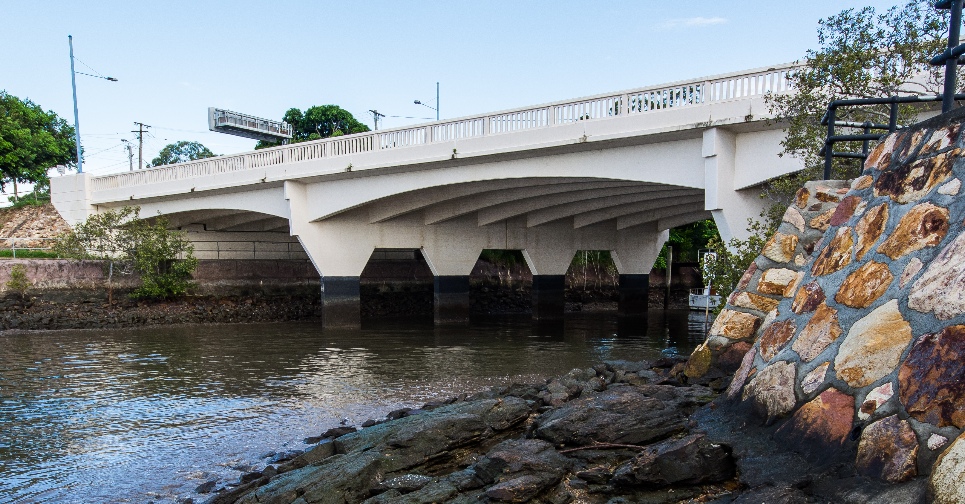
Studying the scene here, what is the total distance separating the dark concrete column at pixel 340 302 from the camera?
27.4 meters

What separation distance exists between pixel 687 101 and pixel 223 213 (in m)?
22.6

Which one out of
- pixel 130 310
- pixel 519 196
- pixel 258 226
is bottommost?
pixel 130 310

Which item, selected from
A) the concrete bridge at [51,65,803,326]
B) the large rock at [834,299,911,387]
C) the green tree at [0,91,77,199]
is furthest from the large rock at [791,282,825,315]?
the green tree at [0,91,77,199]

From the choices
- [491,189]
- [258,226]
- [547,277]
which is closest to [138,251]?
[258,226]

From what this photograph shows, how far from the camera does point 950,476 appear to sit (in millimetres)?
3705

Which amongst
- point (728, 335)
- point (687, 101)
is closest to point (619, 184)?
point (687, 101)

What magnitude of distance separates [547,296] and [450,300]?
453 centimetres

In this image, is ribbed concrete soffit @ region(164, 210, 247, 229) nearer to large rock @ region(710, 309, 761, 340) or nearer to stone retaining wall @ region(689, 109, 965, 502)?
large rock @ region(710, 309, 761, 340)

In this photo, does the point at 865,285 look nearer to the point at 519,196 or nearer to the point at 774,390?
the point at 774,390

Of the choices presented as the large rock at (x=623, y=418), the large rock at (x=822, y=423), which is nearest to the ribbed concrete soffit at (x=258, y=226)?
the large rock at (x=623, y=418)

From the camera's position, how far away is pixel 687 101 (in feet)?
55.0

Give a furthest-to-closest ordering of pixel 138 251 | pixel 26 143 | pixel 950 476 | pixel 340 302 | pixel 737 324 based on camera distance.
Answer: pixel 26 143 < pixel 138 251 < pixel 340 302 < pixel 737 324 < pixel 950 476

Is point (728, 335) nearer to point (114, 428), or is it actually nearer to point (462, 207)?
point (114, 428)

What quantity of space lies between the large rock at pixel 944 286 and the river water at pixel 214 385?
7.55 m
